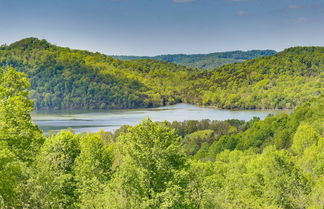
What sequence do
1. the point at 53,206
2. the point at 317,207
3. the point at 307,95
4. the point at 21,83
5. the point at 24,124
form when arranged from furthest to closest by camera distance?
the point at 307,95, the point at 317,207, the point at 21,83, the point at 24,124, the point at 53,206

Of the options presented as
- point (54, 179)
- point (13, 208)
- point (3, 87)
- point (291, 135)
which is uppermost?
point (3, 87)

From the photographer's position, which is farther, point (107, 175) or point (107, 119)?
point (107, 119)

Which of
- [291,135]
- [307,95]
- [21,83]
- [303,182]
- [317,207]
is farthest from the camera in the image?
[307,95]

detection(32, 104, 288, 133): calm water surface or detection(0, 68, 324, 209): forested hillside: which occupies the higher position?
detection(0, 68, 324, 209): forested hillside

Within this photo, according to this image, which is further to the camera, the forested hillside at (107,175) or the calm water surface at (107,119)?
the calm water surface at (107,119)

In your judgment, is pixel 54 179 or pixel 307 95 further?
pixel 307 95

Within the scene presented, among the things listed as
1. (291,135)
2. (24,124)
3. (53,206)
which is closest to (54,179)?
(53,206)

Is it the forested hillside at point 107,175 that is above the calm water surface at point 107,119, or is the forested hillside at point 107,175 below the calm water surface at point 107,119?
above

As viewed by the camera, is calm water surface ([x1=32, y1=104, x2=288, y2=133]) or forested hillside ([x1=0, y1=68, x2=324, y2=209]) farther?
calm water surface ([x1=32, y1=104, x2=288, y2=133])

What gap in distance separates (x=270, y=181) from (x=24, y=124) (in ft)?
62.3

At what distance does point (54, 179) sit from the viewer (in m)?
17.2

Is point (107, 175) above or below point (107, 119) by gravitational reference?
above

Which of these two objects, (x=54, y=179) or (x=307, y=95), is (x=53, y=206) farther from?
(x=307, y=95)

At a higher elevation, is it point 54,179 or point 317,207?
point 54,179
